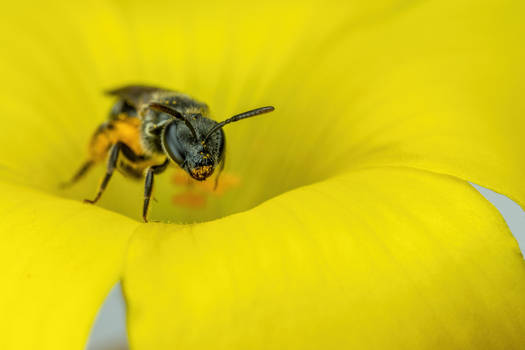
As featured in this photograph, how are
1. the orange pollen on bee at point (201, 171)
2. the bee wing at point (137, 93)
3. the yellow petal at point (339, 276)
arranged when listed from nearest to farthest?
1. the yellow petal at point (339, 276)
2. the orange pollen on bee at point (201, 171)
3. the bee wing at point (137, 93)

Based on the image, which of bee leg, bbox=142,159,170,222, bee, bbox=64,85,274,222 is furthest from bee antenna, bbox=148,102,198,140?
bee leg, bbox=142,159,170,222

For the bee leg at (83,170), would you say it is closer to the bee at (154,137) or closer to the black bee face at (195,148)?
the bee at (154,137)

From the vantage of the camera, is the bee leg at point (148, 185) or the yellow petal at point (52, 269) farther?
the bee leg at point (148, 185)

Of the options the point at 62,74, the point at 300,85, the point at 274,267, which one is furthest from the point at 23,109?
the point at 274,267


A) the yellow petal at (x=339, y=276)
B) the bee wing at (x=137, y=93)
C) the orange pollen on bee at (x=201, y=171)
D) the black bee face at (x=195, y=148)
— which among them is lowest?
the yellow petal at (x=339, y=276)

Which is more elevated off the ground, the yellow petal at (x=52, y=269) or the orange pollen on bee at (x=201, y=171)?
the orange pollen on bee at (x=201, y=171)

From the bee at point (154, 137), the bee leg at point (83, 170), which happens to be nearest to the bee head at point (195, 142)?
the bee at point (154, 137)
